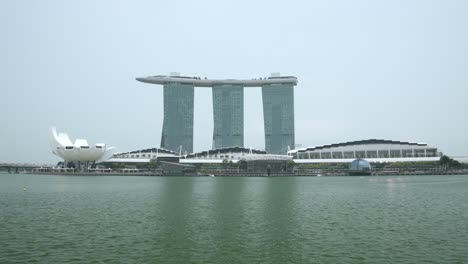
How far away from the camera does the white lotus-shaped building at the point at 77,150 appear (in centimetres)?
18912

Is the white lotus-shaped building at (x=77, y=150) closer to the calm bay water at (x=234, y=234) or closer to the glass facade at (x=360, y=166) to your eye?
the glass facade at (x=360, y=166)

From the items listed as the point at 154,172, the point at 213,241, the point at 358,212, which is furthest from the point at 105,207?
the point at 154,172

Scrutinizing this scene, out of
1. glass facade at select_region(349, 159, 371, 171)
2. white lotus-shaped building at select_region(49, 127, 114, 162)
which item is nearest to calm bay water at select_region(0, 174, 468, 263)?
glass facade at select_region(349, 159, 371, 171)

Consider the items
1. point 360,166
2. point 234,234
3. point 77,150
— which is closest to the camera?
point 234,234

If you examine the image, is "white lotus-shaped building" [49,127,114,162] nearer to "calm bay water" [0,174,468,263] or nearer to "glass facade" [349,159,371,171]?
"glass facade" [349,159,371,171]

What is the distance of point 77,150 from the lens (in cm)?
18888

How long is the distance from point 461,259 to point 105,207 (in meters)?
36.8

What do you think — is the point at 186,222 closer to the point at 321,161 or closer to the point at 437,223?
the point at 437,223

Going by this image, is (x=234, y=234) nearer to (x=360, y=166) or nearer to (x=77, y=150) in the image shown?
(x=360, y=166)

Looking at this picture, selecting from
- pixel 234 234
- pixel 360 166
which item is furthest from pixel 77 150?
pixel 234 234

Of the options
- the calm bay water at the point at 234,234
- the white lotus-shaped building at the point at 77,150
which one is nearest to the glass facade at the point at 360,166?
the white lotus-shaped building at the point at 77,150

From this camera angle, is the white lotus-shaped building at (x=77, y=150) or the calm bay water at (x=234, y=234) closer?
the calm bay water at (x=234, y=234)

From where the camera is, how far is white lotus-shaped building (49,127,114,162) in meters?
189

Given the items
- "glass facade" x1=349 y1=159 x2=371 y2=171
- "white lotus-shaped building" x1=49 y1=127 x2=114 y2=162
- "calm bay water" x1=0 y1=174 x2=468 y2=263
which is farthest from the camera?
"white lotus-shaped building" x1=49 y1=127 x2=114 y2=162
